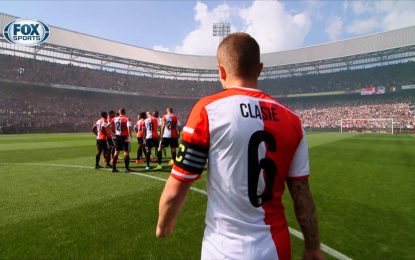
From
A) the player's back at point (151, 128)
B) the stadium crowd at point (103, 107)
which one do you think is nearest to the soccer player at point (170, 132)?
the player's back at point (151, 128)

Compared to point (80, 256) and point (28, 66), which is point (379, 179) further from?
point (28, 66)

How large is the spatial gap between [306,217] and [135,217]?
158 inches

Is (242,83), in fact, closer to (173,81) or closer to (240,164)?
(240,164)

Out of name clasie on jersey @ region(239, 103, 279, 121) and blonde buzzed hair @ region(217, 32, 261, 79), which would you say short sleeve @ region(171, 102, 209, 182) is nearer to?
name clasie on jersey @ region(239, 103, 279, 121)

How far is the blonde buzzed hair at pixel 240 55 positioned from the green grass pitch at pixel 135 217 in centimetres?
279

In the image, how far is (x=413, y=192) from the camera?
293 inches

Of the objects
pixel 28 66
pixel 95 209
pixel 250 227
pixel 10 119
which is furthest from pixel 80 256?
pixel 28 66

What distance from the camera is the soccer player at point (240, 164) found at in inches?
59.6

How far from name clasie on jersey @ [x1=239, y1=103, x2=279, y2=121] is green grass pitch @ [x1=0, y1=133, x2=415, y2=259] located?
8.86 feet

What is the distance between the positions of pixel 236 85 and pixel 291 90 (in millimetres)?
74031

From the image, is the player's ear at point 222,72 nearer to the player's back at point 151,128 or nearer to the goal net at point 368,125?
the player's back at point 151,128

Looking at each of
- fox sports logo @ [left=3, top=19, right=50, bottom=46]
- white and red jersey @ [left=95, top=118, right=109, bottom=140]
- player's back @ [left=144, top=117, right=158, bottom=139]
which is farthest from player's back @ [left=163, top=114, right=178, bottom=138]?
fox sports logo @ [left=3, top=19, right=50, bottom=46]

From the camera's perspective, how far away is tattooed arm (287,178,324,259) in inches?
67.1

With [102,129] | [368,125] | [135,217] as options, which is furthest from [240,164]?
[368,125]
